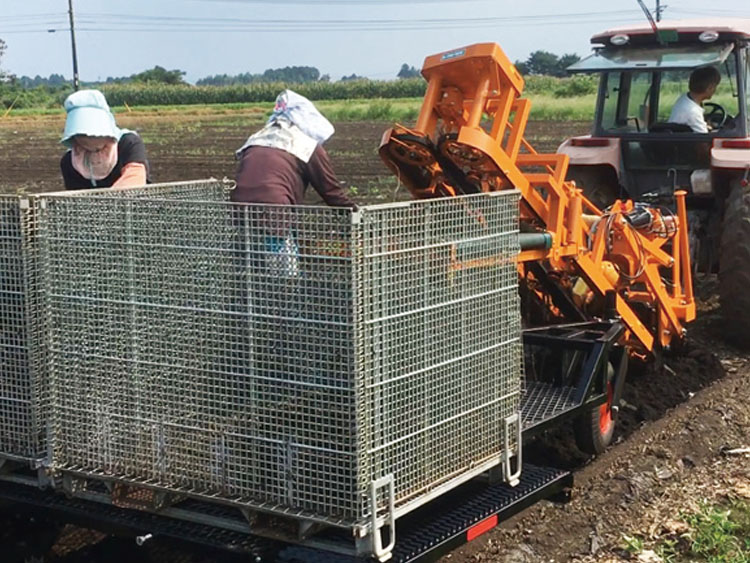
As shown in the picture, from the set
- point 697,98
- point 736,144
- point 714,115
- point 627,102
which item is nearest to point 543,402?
point 736,144

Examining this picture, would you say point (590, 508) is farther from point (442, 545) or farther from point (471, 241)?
point (471, 241)

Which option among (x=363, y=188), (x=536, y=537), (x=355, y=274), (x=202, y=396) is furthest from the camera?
(x=363, y=188)

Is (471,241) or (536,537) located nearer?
(471,241)

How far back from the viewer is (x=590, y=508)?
204 inches

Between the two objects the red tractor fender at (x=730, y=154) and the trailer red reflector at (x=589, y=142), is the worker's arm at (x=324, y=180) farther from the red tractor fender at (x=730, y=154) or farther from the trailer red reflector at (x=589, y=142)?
the trailer red reflector at (x=589, y=142)

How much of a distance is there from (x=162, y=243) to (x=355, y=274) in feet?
2.66

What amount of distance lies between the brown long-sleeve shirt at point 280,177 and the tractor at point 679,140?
13.7 ft

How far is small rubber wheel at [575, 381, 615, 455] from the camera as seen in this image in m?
5.76

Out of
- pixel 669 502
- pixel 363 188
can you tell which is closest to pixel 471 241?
pixel 669 502

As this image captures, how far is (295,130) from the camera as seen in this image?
4.45m

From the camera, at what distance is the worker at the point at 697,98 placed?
832 centimetres

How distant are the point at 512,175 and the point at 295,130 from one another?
5.94ft

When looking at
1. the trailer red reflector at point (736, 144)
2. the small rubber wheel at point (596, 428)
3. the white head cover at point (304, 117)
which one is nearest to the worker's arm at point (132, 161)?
the white head cover at point (304, 117)

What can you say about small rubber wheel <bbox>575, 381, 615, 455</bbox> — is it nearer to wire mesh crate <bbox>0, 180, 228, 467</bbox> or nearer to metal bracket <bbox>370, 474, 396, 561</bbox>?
metal bracket <bbox>370, 474, 396, 561</bbox>
